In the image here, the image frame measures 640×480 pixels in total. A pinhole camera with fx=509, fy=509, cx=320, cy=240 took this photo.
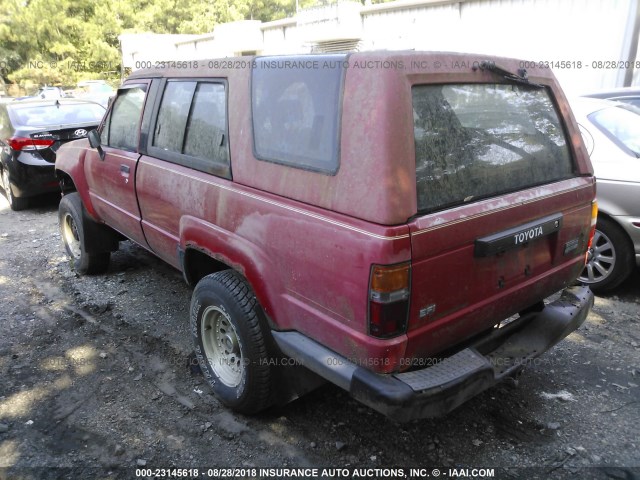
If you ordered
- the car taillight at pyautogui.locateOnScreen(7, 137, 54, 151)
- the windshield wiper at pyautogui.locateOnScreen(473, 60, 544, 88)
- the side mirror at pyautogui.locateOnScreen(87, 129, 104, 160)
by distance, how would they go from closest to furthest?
the windshield wiper at pyautogui.locateOnScreen(473, 60, 544, 88) → the side mirror at pyautogui.locateOnScreen(87, 129, 104, 160) → the car taillight at pyautogui.locateOnScreen(7, 137, 54, 151)

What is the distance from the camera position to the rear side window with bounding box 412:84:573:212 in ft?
7.20

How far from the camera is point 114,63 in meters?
35.4

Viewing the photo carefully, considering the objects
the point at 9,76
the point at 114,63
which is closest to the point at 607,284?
the point at 114,63

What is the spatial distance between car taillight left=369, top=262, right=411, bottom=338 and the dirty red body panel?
0.10 ft

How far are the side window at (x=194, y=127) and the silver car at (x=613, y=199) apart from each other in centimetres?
322

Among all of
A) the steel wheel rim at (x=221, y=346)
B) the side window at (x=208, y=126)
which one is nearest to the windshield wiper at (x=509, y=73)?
the side window at (x=208, y=126)

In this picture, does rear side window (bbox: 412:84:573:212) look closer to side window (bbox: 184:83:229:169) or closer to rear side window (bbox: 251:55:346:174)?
rear side window (bbox: 251:55:346:174)

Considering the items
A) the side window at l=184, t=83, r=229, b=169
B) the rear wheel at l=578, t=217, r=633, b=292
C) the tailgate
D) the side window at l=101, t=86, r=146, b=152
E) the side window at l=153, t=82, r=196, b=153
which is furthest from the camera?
the rear wheel at l=578, t=217, r=633, b=292

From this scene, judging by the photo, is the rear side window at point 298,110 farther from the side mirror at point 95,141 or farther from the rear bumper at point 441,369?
the side mirror at point 95,141

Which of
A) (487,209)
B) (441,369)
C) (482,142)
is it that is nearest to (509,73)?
(482,142)

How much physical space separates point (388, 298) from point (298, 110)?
1.01m

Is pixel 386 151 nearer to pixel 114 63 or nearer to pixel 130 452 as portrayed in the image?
pixel 130 452

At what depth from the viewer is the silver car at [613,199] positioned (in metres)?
4.16

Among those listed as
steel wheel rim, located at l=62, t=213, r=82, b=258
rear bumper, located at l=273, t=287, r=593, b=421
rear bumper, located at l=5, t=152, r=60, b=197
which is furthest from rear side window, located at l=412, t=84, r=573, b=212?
rear bumper, located at l=5, t=152, r=60, b=197
